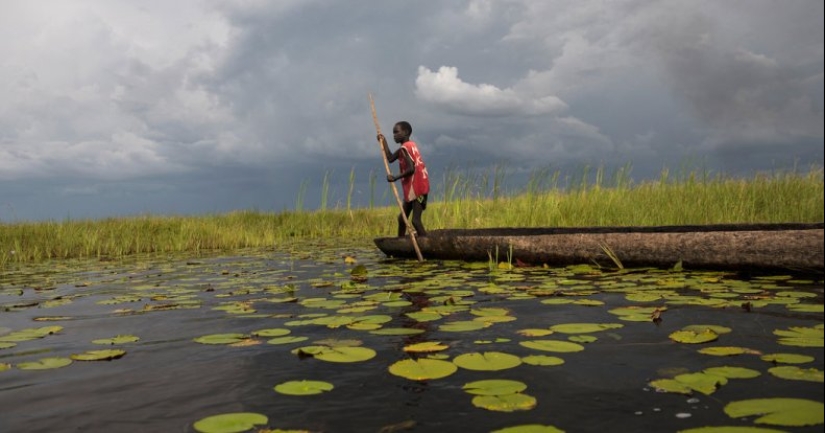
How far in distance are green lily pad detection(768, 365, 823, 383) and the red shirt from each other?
18.9ft

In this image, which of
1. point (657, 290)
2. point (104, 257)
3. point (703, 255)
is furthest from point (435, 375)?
point (104, 257)

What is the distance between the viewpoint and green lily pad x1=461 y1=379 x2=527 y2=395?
2.06m

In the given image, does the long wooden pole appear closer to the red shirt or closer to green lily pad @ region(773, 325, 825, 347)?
the red shirt

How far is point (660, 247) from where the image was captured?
522 cm

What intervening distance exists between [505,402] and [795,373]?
43.3 inches

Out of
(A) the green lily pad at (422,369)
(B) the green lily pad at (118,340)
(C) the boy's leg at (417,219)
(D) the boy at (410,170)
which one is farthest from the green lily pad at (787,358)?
(D) the boy at (410,170)

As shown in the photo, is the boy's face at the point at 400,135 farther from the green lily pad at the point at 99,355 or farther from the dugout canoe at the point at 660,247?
the green lily pad at the point at 99,355

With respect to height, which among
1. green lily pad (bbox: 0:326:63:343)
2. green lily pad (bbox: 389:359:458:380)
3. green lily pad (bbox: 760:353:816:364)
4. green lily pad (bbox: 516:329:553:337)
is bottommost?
green lily pad (bbox: 0:326:63:343)

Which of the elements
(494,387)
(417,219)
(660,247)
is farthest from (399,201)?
(494,387)

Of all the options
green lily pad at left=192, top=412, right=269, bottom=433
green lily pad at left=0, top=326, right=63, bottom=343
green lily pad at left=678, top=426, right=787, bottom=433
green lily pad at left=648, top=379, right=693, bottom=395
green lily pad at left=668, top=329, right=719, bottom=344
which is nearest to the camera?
green lily pad at left=678, top=426, right=787, bottom=433

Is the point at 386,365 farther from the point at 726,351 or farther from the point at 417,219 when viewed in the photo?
the point at 417,219

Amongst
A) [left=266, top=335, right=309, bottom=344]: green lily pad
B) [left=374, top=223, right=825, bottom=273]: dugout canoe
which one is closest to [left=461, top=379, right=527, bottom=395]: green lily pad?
[left=266, top=335, right=309, bottom=344]: green lily pad

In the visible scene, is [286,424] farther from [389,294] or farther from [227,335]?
[389,294]

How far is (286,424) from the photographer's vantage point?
188 centimetres
